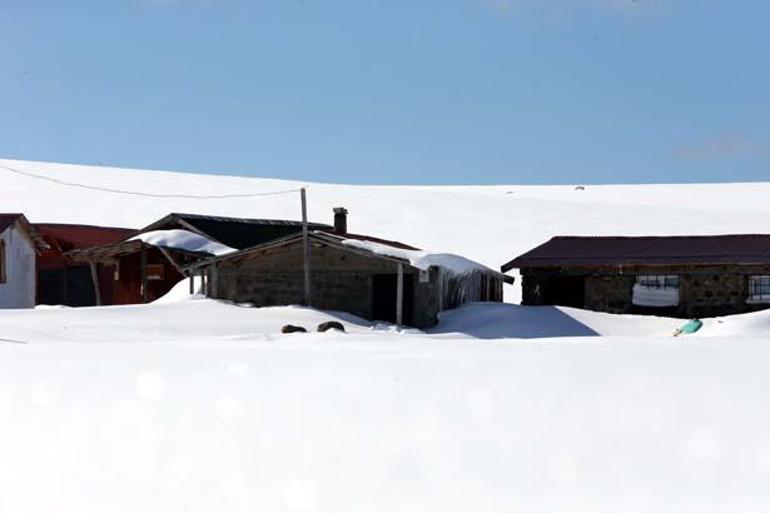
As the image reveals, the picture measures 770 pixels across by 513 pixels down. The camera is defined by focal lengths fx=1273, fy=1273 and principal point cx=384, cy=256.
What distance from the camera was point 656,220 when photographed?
8662 centimetres

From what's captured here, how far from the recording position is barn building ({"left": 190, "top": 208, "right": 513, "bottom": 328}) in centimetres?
3391

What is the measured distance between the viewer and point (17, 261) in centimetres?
3778

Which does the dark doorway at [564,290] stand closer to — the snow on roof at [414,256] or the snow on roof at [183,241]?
the snow on roof at [414,256]

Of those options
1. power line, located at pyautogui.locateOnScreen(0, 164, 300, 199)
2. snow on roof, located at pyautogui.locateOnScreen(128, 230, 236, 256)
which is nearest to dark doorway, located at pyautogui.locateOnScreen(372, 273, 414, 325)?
snow on roof, located at pyautogui.locateOnScreen(128, 230, 236, 256)

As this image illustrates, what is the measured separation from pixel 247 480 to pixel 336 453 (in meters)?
0.88

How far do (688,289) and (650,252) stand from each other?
6.55 feet

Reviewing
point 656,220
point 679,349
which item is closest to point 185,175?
point 656,220

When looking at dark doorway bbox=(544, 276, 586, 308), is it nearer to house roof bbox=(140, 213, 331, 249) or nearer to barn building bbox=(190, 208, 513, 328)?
barn building bbox=(190, 208, 513, 328)

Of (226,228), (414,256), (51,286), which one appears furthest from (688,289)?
(51,286)

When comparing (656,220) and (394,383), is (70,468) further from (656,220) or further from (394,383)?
(656,220)

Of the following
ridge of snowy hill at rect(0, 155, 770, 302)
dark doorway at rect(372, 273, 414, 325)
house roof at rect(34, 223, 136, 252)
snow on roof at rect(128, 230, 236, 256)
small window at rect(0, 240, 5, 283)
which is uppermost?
ridge of snowy hill at rect(0, 155, 770, 302)

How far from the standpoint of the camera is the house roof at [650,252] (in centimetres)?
3781

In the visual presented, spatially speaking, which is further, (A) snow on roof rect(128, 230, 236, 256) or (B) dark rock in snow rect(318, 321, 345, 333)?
(A) snow on roof rect(128, 230, 236, 256)

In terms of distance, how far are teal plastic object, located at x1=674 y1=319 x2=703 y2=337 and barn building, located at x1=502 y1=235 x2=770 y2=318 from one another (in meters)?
3.80
